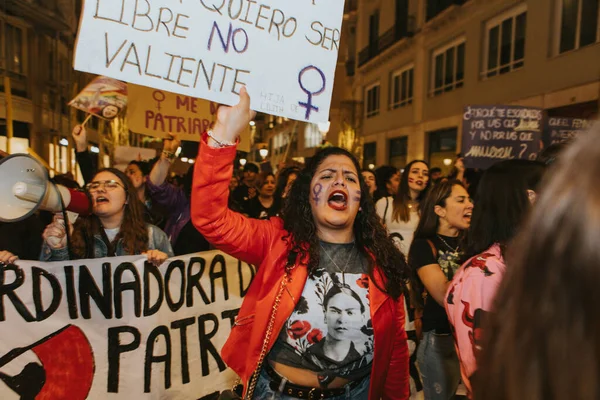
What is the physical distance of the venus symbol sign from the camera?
2.14 metres

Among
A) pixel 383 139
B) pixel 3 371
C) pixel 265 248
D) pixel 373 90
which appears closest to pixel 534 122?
pixel 265 248

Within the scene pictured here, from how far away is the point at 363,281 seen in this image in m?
2.08

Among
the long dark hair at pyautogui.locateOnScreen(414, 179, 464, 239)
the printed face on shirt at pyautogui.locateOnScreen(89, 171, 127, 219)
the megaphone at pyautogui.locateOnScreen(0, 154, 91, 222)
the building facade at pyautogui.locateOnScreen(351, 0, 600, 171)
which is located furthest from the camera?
the building facade at pyautogui.locateOnScreen(351, 0, 600, 171)

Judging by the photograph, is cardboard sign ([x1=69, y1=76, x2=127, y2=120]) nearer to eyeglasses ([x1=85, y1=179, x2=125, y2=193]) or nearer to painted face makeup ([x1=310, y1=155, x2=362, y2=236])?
eyeglasses ([x1=85, y1=179, x2=125, y2=193])

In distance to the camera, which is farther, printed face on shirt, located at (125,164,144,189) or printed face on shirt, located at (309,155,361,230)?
printed face on shirt, located at (125,164,144,189)

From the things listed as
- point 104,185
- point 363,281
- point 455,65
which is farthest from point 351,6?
point 363,281

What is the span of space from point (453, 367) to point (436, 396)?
20cm

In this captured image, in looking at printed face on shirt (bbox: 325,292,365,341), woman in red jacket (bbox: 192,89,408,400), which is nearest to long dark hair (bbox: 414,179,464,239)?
woman in red jacket (bbox: 192,89,408,400)

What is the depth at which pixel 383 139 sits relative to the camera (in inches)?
885

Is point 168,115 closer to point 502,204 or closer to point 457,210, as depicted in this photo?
point 457,210

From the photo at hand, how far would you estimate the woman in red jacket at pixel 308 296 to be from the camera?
1866mm

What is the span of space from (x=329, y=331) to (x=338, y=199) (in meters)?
0.59

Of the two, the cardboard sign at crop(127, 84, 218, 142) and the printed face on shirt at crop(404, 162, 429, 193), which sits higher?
the cardboard sign at crop(127, 84, 218, 142)

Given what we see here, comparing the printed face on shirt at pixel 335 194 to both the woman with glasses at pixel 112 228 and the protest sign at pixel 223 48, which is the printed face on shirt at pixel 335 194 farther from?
the woman with glasses at pixel 112 228
